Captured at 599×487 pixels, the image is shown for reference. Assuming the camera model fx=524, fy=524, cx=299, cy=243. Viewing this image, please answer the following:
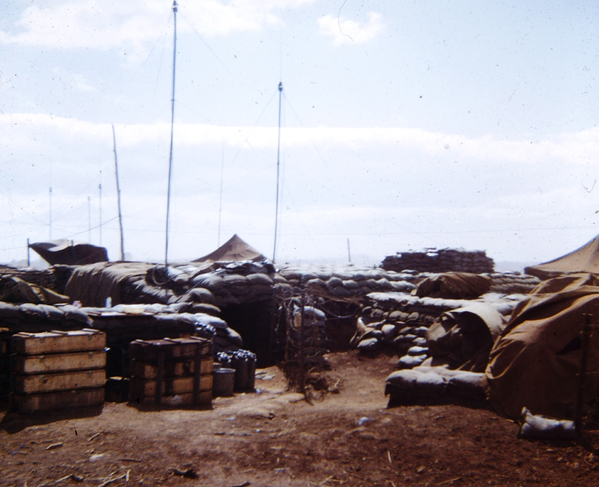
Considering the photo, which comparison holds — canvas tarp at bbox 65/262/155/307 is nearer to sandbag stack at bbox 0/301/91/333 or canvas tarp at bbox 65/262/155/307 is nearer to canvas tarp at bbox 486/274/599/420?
sandbag stack at bbox 0/301/91/333

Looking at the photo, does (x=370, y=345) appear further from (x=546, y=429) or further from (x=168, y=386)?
(x=546, y=429)

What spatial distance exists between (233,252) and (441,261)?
9339mm

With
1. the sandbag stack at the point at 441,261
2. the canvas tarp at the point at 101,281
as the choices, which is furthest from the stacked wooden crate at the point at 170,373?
the sandbag stack at the point at 441,261

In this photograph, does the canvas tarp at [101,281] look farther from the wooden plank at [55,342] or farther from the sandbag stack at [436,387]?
the sandbag stack at [436,387]

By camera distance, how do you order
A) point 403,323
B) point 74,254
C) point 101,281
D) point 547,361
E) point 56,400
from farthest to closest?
point 74,254 → point 101,281 → point 403,323 → point 56,400 → point 547,361

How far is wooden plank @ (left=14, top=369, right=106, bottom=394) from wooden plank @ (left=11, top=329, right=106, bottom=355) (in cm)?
26

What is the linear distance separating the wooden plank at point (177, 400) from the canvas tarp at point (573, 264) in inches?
524

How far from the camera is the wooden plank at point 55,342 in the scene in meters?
5.78

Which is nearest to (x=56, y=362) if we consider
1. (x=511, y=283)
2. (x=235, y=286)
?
(x=235, y=286)

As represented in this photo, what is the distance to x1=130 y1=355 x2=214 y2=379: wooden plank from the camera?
6707 millimetres

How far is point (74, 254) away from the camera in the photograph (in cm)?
2772

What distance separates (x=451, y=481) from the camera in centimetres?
417

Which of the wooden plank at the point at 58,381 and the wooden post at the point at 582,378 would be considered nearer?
the wooden post at the point at 582,378

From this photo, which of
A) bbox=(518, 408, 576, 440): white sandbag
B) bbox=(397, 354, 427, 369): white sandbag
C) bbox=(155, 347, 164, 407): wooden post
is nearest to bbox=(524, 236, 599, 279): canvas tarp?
bbox=(397, 354, 427, 369): white sandbag
